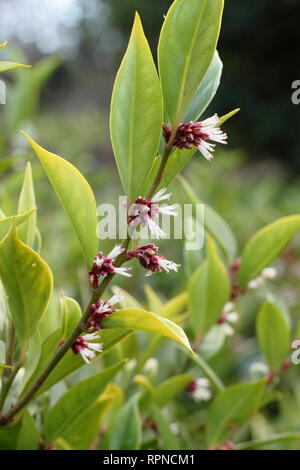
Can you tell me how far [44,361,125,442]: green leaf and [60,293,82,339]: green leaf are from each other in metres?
0.12

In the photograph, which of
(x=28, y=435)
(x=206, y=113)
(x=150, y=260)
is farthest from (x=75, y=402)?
(x=206, y=113)

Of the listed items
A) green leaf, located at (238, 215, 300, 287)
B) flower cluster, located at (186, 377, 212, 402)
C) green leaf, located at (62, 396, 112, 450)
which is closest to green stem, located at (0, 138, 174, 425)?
green leaf, located at (62, 396, 112, 450)

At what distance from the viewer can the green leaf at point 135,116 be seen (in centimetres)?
63

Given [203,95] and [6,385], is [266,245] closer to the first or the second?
[203,95]

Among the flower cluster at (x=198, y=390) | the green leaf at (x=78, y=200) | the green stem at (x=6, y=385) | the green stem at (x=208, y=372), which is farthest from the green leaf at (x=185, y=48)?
the flower cluster at (x=198, y=390)

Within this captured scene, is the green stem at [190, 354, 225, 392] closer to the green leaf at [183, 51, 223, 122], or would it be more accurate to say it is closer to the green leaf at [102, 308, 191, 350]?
the green leaf at [102, 308, 191, 350]

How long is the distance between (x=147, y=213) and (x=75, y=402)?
33cm

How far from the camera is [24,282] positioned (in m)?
0.62

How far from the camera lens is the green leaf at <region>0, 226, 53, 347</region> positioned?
58 centimetres

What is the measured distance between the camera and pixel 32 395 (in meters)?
0.68

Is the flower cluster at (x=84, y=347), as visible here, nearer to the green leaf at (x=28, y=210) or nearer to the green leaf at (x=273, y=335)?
the green leaf at (x=28, y=210)

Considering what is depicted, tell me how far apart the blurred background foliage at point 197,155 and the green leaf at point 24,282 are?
47 cm
